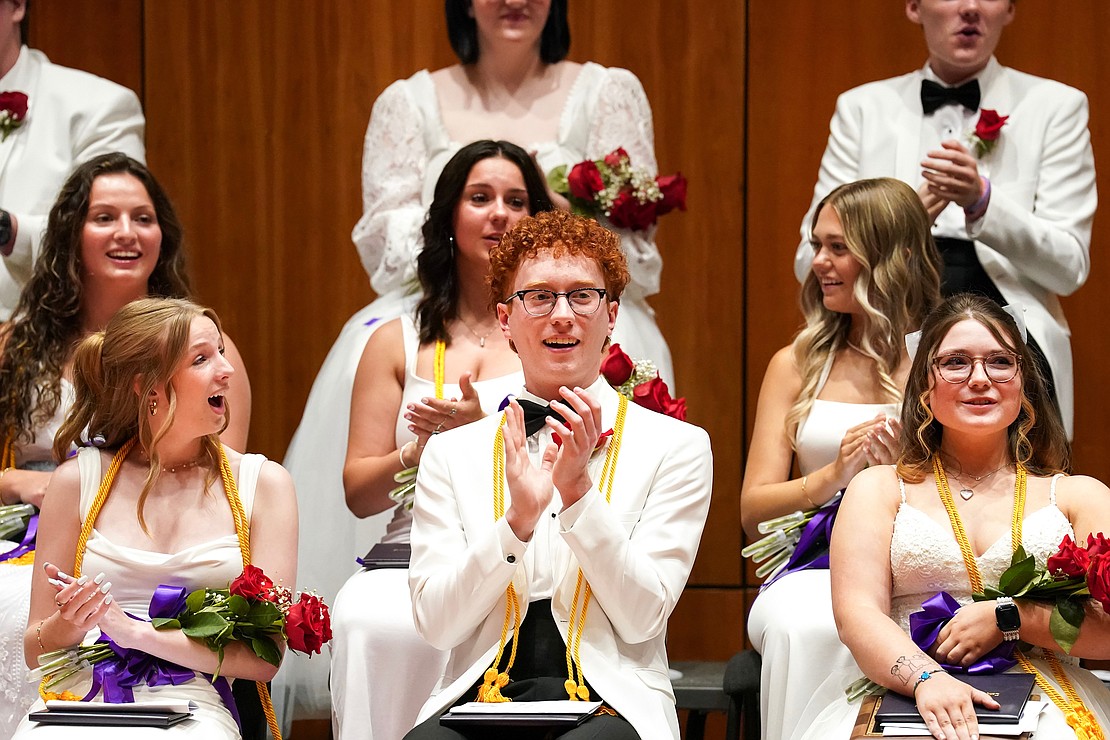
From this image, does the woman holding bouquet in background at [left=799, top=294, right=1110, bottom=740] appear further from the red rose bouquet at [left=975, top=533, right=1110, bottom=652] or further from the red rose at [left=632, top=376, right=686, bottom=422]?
the red rose at [left=632, top=376, right=686, bottom=422]

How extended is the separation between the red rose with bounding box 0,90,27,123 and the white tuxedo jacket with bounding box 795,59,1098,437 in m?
2.49

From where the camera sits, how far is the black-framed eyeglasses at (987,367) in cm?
326

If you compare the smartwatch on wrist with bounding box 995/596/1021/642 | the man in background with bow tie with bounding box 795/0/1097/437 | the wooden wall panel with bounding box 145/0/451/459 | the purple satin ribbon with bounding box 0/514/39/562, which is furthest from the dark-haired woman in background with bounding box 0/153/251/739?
the smartwatch on wrist with bounding box 995/596/1021/642

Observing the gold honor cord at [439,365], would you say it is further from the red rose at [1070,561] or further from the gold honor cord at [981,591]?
the red rose at [1070,561]

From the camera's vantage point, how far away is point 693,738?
4.17 metres

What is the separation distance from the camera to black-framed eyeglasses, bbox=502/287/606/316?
3201mm

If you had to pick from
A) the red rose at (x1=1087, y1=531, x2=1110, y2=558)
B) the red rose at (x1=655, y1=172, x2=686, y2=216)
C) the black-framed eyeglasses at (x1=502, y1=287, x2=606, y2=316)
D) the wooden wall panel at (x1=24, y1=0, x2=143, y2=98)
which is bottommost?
the red rose at (x1=1087, y1=531, x2=1110, y2=558)

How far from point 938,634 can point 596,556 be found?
0.70 m

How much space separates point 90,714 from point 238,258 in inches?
131

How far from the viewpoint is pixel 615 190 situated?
478 cm

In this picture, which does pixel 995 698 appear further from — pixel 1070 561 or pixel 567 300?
pixel 567 300

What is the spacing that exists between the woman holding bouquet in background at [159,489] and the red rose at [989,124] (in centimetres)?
249

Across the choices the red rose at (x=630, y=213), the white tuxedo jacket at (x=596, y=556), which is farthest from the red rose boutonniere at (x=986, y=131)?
the white tuxedo jacket at (x=596, y=556)

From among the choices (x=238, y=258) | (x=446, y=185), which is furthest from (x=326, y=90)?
(x=446, y=185)
